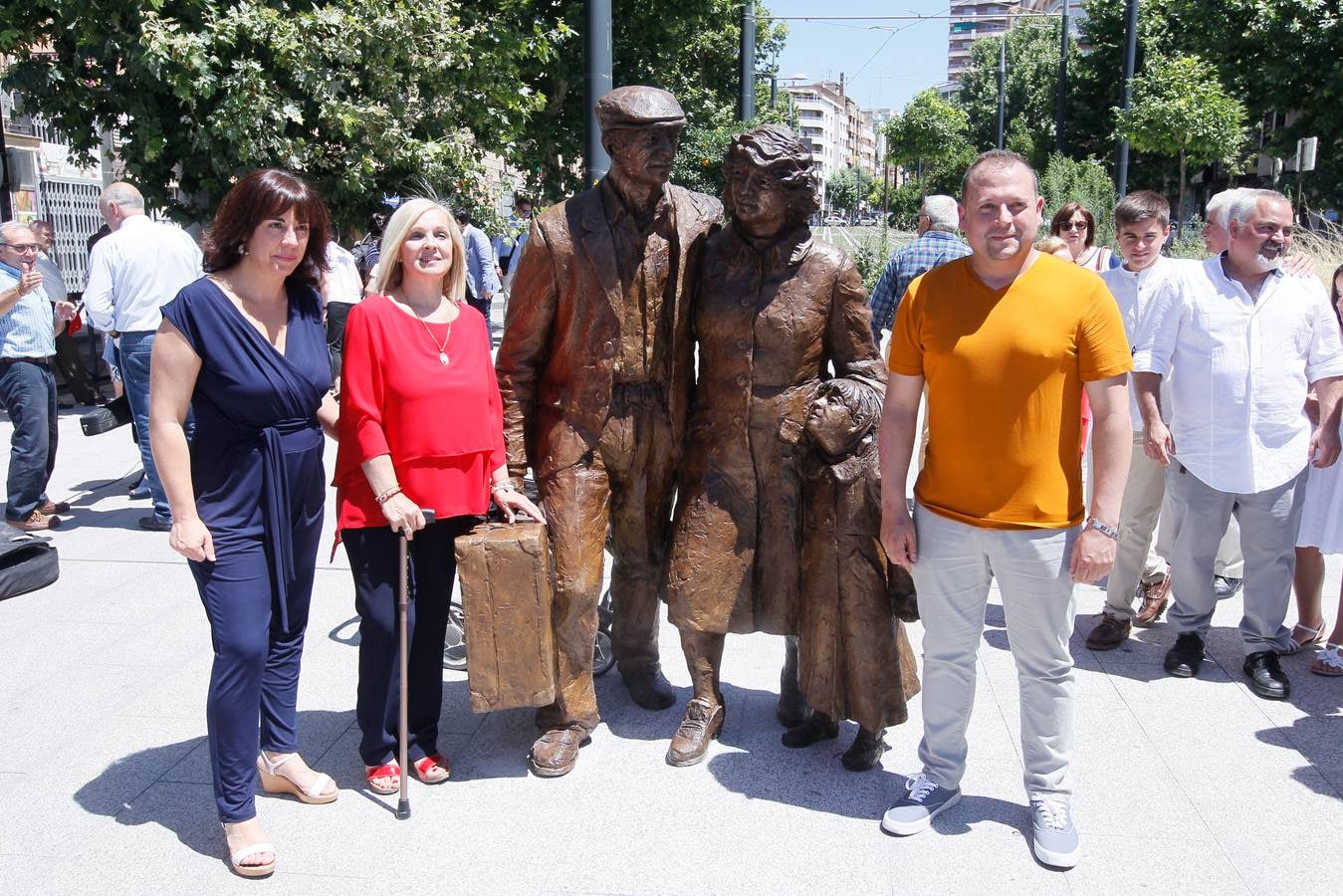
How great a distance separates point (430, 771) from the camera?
11.4 ft

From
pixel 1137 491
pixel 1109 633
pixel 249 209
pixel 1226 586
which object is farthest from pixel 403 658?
pixel 1226 586

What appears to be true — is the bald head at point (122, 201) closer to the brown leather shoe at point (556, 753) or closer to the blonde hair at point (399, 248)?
the blonde hair at point (399, 248)

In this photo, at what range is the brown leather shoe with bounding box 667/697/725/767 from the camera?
3619 mm

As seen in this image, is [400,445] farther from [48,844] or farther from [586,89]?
[586,89]

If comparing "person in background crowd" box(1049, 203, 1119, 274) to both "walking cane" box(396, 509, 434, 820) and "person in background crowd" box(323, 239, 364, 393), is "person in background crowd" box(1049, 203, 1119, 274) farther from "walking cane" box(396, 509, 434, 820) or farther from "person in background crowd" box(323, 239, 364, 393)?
"person in background crowd" box(323, 239, 364, 393)

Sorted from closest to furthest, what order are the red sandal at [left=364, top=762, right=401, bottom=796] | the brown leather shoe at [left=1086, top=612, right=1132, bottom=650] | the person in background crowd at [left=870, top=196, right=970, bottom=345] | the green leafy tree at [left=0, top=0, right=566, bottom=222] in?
the red sandal at [left=364, top=762, right=401, bottom=796]
the brown leather shoe at [left=1086, top=612, right=1132, bottom=650]
the person in background crowd at [left=870, top=196, right=970, bottom=345]
the green leafy tree at [left=0, top=0, right=566, bottom=222]

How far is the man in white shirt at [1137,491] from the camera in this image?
480 centimetres

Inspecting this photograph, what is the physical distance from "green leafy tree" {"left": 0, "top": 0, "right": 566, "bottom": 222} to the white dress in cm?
737

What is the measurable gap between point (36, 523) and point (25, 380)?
818 millimetres

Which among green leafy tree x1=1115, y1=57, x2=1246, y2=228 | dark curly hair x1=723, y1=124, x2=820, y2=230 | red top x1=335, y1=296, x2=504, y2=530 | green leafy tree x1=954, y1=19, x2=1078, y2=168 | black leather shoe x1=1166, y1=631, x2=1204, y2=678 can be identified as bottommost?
black leather shoe x1=1166, y1=631, x2=1204, y2=678

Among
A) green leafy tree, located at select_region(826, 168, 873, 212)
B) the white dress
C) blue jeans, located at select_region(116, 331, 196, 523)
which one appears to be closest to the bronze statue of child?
the white dress

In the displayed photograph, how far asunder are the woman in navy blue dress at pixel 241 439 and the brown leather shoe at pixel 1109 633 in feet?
10.7

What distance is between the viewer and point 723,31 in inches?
872

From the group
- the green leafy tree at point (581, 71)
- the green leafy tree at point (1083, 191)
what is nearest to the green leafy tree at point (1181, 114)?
the green leafy tree at point (1083, 191)
